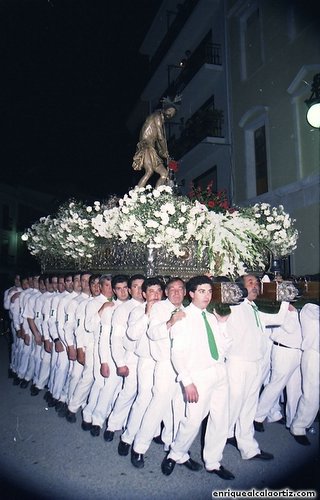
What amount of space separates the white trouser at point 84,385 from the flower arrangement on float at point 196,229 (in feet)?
5.19

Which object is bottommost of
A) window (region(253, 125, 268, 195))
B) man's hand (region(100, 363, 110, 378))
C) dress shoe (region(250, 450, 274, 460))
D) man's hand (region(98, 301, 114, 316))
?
dress shoe (region(250, 450, 274, 460))

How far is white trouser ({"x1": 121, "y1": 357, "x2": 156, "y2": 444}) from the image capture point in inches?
165

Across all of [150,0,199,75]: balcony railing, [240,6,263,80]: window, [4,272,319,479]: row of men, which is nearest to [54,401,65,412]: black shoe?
[4,272,319,479]: row of men

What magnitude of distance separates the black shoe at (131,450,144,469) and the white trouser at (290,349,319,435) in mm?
1750

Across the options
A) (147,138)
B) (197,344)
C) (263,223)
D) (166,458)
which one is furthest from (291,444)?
(147,138)

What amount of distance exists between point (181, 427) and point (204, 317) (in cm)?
104

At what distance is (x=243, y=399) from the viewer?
165 inches

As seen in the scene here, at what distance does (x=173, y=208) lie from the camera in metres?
4.69

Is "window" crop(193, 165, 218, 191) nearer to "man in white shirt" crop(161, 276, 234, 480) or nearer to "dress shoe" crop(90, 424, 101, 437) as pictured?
"dress shoe" crop(90, 424, 101, 437)

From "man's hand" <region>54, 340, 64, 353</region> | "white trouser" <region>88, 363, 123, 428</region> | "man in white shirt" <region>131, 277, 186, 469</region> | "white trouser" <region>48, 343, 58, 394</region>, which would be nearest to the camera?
"man in white shirt" <region>131, 277, 186, 469</region>

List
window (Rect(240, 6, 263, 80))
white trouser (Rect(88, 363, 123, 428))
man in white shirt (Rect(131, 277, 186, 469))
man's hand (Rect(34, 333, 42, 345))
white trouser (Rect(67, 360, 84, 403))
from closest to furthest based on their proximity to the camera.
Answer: man in white shirt (Rect(131, 277, 186, 469)) < white trouser (Rect(88, 363, 123, 428)) < white trouser (Rect(67, 360, 84, 403)) < man's hand (Rect(34, 333, 42, 345)) < window (Rect(240, 6, 263, 80))

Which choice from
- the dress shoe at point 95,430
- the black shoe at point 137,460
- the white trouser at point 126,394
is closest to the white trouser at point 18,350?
the dress shoe at point 95,430

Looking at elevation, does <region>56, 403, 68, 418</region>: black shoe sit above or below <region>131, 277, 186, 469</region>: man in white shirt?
below

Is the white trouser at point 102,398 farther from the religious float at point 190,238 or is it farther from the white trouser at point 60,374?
the religious float at point 190,238
